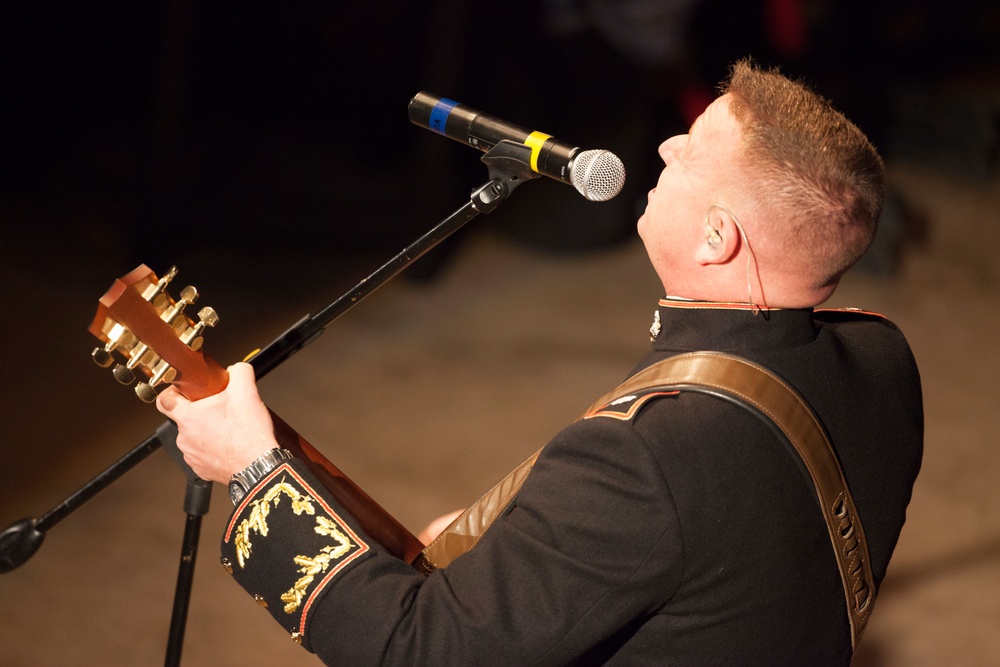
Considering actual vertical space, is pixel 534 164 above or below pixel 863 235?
above

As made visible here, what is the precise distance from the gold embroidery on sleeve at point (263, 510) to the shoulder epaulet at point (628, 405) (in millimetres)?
336

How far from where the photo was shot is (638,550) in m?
1.06

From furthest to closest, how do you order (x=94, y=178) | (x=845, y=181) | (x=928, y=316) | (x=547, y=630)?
1. (x=928, y=316)
2. (x=94, y=178)
3. (x=845, y=181)
4. (x=547, y=630)

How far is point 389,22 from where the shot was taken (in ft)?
12.5

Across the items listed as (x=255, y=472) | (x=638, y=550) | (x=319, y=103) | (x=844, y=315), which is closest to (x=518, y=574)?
(x=638, y=550)

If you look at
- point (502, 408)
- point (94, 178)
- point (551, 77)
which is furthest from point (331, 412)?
point (551, 77)

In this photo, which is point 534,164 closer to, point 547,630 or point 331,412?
point 547,630

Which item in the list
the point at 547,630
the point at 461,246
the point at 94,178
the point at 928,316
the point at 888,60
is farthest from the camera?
the point at 888,60

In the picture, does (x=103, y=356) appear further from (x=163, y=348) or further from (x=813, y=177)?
(x=813, y=177)

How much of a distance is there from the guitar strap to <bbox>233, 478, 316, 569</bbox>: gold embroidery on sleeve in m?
0.33

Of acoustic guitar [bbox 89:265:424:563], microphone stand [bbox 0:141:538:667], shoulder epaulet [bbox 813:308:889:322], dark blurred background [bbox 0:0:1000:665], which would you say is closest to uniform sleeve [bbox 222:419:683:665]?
acoustic guitar [bbox 89:265:424:563]

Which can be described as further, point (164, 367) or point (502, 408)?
point (502, 408)

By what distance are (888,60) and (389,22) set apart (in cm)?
331

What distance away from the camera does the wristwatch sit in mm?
1217
